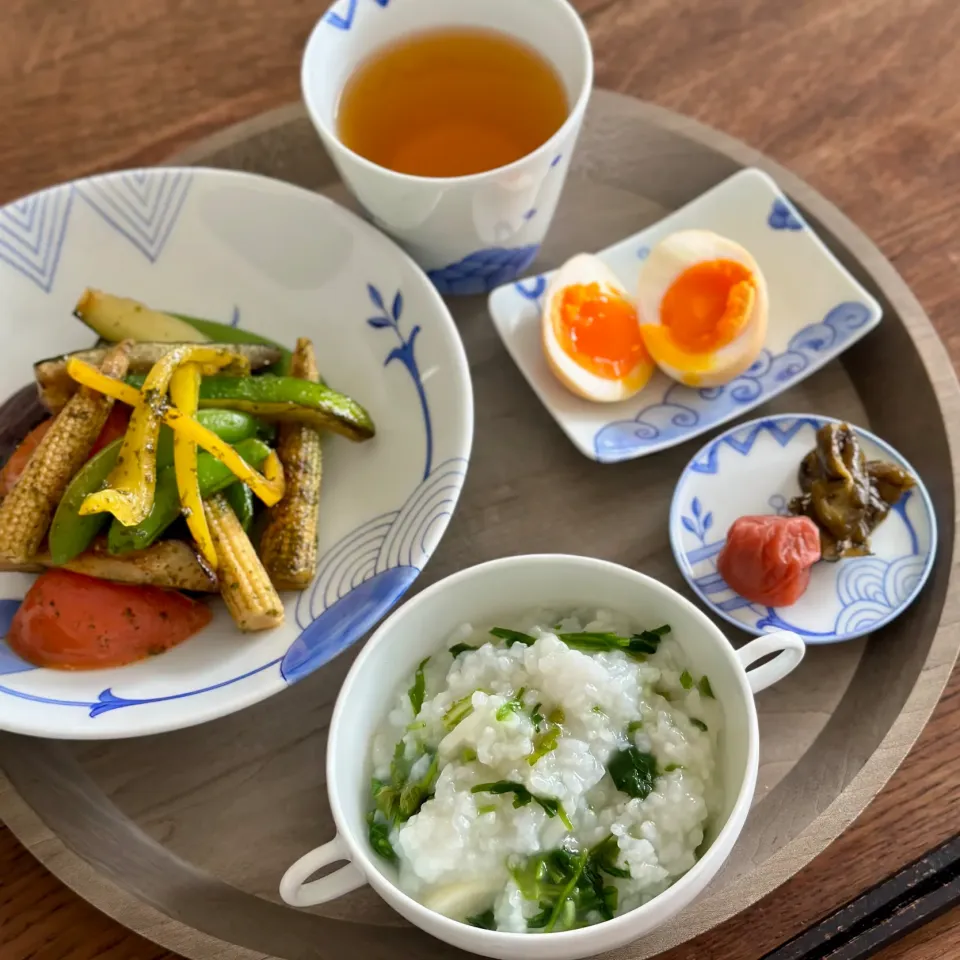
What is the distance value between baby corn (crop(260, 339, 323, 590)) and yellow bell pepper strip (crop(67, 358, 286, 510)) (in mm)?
21

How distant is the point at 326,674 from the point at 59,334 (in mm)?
635

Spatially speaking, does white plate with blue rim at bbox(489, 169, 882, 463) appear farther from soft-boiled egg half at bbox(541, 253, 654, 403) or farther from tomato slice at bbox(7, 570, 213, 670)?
tomato slice at bbox(7, 570, 213, 670)

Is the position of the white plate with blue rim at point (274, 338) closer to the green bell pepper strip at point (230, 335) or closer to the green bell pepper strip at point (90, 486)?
the green bell pepper strip at point (230, 335)

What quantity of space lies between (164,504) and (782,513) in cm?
80

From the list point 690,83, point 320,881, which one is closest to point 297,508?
point 320,881

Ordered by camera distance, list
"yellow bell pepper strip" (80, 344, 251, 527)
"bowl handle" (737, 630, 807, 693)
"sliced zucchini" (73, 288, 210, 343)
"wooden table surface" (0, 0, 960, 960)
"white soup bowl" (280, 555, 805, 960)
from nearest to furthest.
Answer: "white soup bowl" (280, 555, 805, 960)
"bowl handle" (737, 630, 807, 693)
"yellow bell pepper strip" (80, 344, 251, 527)
"sliced zucchini" (73, 288, 210, 343)
"wooden table surface" (0, 0, 960, 960)

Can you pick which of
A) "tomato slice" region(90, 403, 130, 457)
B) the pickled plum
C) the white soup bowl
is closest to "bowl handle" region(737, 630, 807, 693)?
the white soup bowl

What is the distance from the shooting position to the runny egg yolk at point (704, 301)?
1.37 m

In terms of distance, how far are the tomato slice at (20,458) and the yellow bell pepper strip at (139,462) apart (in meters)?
0.16

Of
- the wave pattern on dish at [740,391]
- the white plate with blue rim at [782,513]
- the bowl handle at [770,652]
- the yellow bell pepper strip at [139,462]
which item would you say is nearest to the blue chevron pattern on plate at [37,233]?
the yellow bell pepper strip at [139,462]

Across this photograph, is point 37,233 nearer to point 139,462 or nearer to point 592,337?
point 139,462

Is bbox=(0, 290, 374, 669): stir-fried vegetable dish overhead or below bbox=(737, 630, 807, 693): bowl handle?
below

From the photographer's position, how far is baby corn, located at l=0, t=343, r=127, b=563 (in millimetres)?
1196

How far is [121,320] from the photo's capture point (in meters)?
1.36
